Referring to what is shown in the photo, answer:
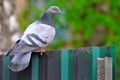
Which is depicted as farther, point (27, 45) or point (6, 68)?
point (6, 68)

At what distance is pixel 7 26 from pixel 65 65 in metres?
4.02

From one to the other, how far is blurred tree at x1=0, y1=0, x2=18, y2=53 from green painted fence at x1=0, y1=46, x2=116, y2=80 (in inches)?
135

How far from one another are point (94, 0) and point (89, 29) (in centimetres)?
88

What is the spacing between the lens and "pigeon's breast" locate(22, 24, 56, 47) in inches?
238

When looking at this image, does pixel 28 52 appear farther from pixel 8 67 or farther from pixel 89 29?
pixel 89 29

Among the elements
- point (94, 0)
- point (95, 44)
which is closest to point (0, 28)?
point (94, 0)

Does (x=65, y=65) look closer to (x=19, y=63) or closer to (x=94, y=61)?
(x=94, y=61)

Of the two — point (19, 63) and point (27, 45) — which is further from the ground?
point (27, 45)

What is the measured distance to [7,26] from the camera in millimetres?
9797

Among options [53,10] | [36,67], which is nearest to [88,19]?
[53,10]

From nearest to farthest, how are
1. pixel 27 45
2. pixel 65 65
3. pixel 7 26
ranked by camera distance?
pixel 65 65 → pixel 27 45 → pixel 7 26

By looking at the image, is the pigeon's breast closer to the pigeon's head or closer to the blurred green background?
the pigeon's head

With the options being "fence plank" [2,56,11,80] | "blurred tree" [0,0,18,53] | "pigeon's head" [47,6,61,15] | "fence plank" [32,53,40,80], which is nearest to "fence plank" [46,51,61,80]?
"fence plank" [32,53,40,80]

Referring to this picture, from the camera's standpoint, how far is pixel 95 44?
15.2m
